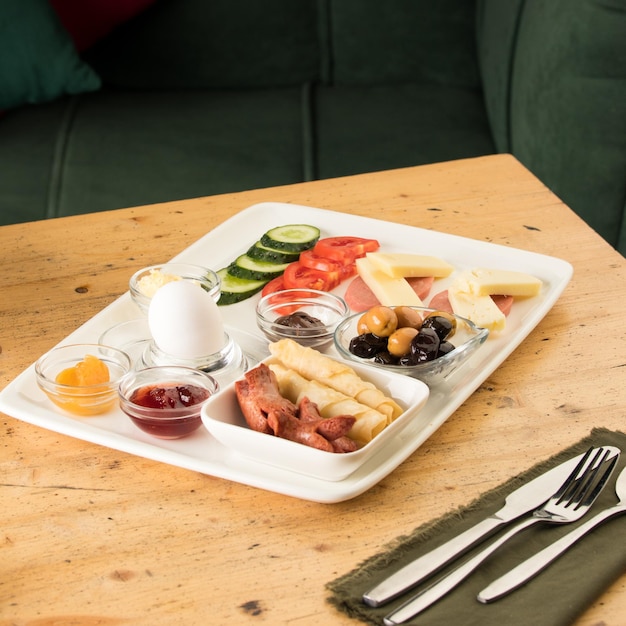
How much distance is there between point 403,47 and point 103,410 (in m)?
2.16

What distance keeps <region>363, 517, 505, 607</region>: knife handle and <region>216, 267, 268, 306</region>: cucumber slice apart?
2.16ft

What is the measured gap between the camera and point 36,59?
2703 mm

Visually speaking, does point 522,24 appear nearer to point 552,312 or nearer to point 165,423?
point 552,312

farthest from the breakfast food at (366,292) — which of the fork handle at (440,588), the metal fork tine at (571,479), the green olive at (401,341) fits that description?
the fork handle at (440,588)

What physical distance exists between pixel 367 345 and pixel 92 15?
81.4 inches

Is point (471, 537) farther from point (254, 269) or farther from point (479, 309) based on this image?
point (254, 269)

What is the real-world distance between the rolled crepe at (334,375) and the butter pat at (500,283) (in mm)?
328

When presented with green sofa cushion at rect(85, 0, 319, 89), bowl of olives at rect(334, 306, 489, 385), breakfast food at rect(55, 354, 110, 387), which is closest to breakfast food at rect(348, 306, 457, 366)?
bowl of olives at rect(334, 306, 489, 385)

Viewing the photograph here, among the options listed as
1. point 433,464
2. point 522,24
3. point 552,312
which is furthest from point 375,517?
point 522,24

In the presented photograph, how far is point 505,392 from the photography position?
3.98ft

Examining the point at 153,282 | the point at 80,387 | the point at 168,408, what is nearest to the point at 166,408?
the point at 168,408

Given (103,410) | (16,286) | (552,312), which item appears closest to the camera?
(103,410)

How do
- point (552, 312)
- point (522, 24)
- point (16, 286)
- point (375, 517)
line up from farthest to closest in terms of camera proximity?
1. point (522, 24)
2. point (16, 286)
3. point (552, 312)
4. point (375, 517)

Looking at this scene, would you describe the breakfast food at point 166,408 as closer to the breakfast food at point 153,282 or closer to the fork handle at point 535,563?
the breakfast food at point 153,282
